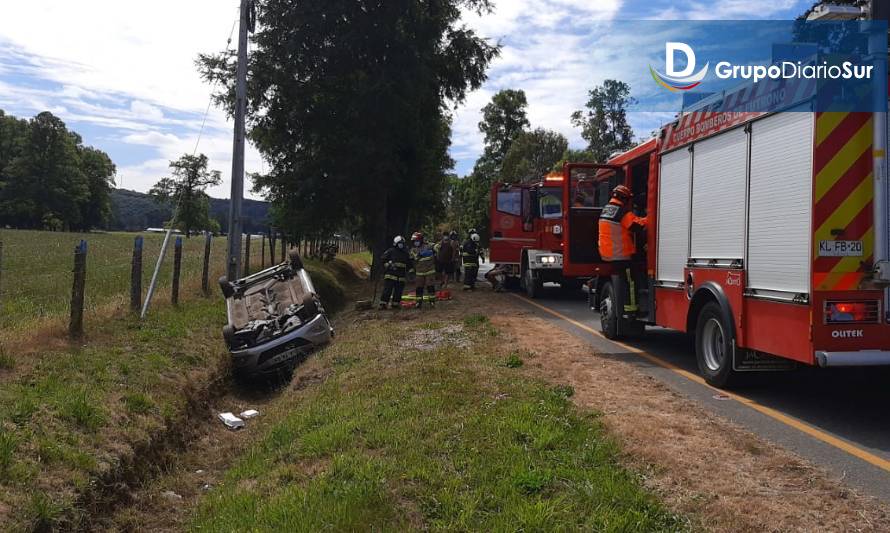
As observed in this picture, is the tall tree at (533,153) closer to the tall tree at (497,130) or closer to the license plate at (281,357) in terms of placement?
the tall tree at (497,130)

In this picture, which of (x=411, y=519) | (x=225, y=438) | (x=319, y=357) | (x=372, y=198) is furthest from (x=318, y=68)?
(x=411, y=519)

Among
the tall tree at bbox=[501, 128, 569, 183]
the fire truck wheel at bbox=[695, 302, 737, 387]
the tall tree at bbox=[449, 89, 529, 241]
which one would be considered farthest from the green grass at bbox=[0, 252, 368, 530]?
the tall tree at bbox=[449, 89, 529, 241]

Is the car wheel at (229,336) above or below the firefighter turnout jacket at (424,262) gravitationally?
below

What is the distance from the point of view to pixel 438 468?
4.26m

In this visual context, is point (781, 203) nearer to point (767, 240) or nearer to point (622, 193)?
point (767, 240)

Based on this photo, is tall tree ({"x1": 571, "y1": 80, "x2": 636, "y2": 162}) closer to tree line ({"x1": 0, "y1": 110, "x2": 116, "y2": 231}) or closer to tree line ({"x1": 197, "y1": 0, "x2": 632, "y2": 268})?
tree line ({"x1": 197, "y1": 0, "x2": 632, "y2": 268})

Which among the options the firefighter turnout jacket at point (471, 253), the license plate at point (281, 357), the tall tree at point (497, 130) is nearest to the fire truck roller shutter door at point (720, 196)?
the license plate at point (281, 357)

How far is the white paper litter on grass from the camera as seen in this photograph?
788 centimetres

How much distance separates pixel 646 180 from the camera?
371 inches

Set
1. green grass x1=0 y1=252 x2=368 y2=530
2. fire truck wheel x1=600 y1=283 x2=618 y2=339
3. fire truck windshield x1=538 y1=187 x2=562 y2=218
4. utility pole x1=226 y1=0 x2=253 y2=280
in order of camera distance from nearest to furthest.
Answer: green grass x1=0 y1=252 x2=368 y2=530
fire truck wheel x1=600 y1=283 x2=618 y2=339
utility pole x1=226 y1=0 x2=253 y2=280
fire truck windshield x1=538 y1=187 x2=562 y2=218

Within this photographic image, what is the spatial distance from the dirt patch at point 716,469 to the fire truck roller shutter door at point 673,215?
171 cm

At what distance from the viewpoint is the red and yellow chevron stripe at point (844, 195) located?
5.01 metres

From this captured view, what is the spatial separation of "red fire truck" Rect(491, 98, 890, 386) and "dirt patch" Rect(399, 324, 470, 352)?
232 cm

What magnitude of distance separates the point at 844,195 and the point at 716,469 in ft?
8.19
